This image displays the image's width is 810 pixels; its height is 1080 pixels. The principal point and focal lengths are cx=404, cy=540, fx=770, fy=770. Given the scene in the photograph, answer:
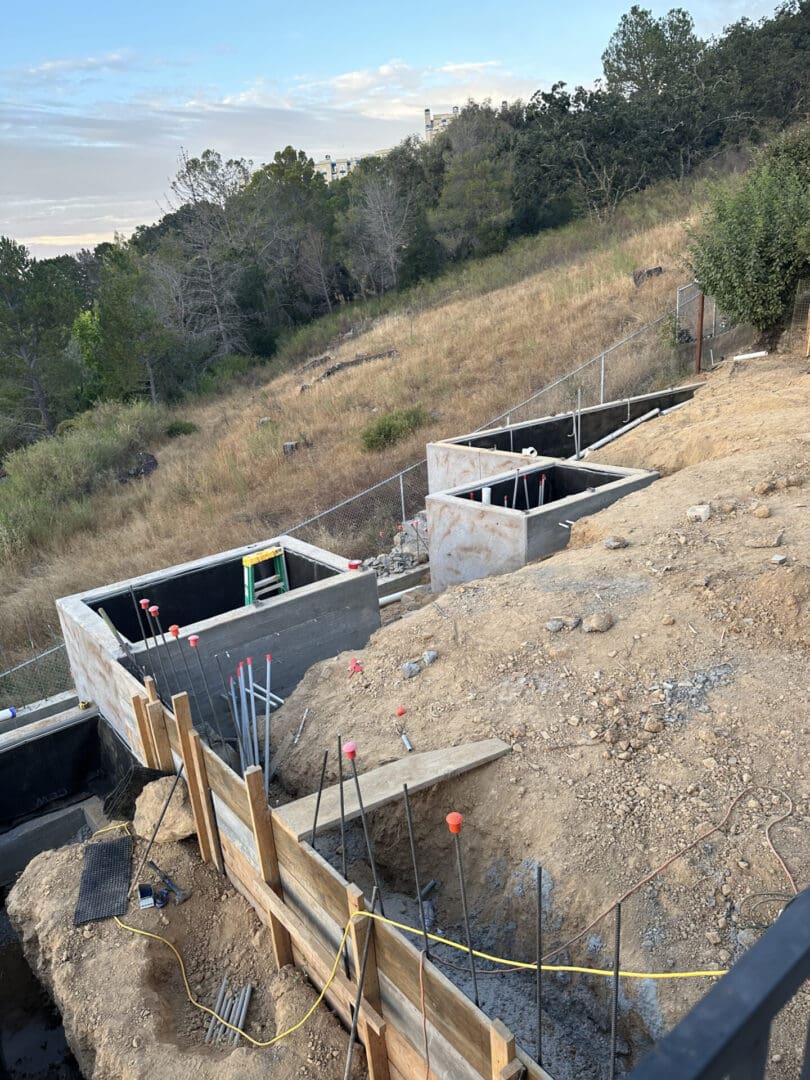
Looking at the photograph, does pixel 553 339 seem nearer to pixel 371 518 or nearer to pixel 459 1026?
pixel 371 518

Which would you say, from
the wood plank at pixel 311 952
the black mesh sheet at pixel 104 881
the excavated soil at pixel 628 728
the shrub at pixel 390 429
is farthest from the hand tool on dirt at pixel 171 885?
the shrub at pixel 390 429

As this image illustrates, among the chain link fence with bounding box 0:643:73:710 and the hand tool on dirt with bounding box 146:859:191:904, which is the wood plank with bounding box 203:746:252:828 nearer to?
the hand tool on dirt with bounding box 146:859:191:904

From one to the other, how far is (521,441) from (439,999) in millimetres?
10948

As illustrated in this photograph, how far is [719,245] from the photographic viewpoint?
51.7 feet

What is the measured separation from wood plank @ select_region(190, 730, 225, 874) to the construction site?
0.02 metres

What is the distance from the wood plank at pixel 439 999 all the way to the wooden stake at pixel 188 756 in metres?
2.36

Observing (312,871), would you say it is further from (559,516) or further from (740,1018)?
(559,516)

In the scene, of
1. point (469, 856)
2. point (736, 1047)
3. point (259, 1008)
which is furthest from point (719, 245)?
point (736, 1047)

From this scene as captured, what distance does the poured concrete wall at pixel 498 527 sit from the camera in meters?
9.71

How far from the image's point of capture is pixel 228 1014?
5293mm

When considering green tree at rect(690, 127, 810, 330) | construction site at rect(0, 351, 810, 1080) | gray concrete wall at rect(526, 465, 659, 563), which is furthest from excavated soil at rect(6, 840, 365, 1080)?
green tree at rect(690, 127, 810, 330)

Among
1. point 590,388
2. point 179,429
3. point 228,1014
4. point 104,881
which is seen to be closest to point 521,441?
point 590,388

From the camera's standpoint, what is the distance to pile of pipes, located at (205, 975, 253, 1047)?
512cm

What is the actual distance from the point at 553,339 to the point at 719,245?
20.5 feet
